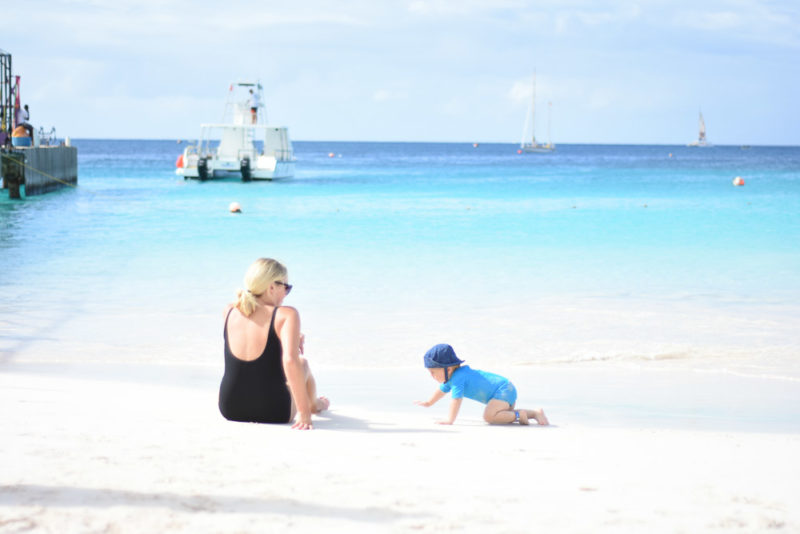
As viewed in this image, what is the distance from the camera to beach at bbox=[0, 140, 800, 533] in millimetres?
3395

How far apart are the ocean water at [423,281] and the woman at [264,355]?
3066 mm

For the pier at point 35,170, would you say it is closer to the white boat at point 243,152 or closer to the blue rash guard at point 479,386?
the white boat at point 243,152

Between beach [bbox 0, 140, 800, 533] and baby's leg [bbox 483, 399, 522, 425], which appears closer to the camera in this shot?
beach [bbox 0, 140, 800, 533]

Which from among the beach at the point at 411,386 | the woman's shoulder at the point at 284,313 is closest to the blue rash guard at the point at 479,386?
the beach at the point at 411,386

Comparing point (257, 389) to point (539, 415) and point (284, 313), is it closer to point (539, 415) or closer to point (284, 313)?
point (284, 313)

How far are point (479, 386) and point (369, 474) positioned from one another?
1.75m

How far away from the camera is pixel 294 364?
4.61 metres

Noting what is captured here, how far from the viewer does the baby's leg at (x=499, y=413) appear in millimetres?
5379

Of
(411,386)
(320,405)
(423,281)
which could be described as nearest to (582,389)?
(411,386)

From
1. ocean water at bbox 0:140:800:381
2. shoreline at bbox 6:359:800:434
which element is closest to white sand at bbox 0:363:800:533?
shoreline at bbox 6:359:800:434

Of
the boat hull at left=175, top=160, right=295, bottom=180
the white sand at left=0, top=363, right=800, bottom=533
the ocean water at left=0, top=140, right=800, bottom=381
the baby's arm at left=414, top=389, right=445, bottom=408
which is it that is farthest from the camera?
the boat hull at left=175, top=160, right=295, bottom=180

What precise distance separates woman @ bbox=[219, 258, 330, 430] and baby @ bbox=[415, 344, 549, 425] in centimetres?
98

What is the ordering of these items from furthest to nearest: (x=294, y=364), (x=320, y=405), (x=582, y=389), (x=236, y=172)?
(x=236, y=172) → (x=582, y=389) → (x=320, y=405) → (x=294, y=364)

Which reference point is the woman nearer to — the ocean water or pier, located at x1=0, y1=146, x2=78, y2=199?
the ocean water
